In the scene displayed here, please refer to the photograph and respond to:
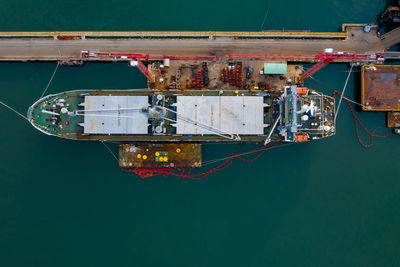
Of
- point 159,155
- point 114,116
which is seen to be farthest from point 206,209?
point 114,116

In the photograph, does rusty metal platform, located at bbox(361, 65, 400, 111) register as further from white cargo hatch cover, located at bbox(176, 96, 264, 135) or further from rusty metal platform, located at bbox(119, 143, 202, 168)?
rusty metal platform, located at bbox(119, 143, 202, 168)

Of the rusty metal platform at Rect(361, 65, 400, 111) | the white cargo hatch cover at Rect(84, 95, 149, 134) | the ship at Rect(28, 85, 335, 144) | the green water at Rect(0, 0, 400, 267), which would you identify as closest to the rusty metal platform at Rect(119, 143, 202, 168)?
the green water at Rect(0, 0, 400, 267)

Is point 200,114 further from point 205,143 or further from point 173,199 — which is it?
point 173,199

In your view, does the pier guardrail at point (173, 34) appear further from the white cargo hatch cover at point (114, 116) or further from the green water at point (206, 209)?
the green water at point (206, 209)

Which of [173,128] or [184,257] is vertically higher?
[173,128]

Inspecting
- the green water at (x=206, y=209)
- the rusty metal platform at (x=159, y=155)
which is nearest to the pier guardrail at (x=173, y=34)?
the green water at (x=206, y=209)

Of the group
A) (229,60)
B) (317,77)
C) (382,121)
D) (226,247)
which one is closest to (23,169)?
(226,247)

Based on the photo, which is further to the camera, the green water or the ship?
the green water
